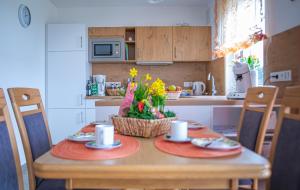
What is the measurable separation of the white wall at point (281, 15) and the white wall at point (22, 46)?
2.75 m

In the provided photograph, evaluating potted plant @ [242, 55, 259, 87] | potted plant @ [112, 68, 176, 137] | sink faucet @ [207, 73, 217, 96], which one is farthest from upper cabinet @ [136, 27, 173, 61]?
potted plant @ [112, 68, 176, 137]

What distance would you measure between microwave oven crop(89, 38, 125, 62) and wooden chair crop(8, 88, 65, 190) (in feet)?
8.70

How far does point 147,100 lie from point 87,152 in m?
0.49

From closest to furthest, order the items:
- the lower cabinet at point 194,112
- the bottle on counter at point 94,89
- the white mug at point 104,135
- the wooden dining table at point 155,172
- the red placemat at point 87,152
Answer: the wooden dining table at point 155,172 < the red placemat at point 87,152 < the white mug at point 104,135 < the lower cabinet at point 194,112 < the bottle on counter at point 94,89

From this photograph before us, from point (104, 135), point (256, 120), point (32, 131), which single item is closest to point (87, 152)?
point (104, 135)

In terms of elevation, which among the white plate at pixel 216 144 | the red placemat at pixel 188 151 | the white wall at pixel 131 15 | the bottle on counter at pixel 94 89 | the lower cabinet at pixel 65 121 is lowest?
the lower cabinet at pixel 65 121

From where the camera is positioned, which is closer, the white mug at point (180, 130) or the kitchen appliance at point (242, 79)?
the white mug at point (180, 130)

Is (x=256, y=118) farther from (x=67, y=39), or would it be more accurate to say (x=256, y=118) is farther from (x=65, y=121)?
(x=67, y=39)

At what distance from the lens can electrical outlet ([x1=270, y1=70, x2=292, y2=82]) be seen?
2.05 m

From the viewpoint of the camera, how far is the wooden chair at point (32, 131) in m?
1.36

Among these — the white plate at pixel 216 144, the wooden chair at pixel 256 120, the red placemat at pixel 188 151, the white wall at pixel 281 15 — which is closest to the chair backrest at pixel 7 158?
the red placemat at pixel 188 151

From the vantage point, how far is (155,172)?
790 mm

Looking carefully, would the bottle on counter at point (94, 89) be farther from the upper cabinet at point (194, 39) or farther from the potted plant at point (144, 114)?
the potted plant at point (144, 114)

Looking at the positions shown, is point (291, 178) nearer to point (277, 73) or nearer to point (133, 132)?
point (133, 132)
